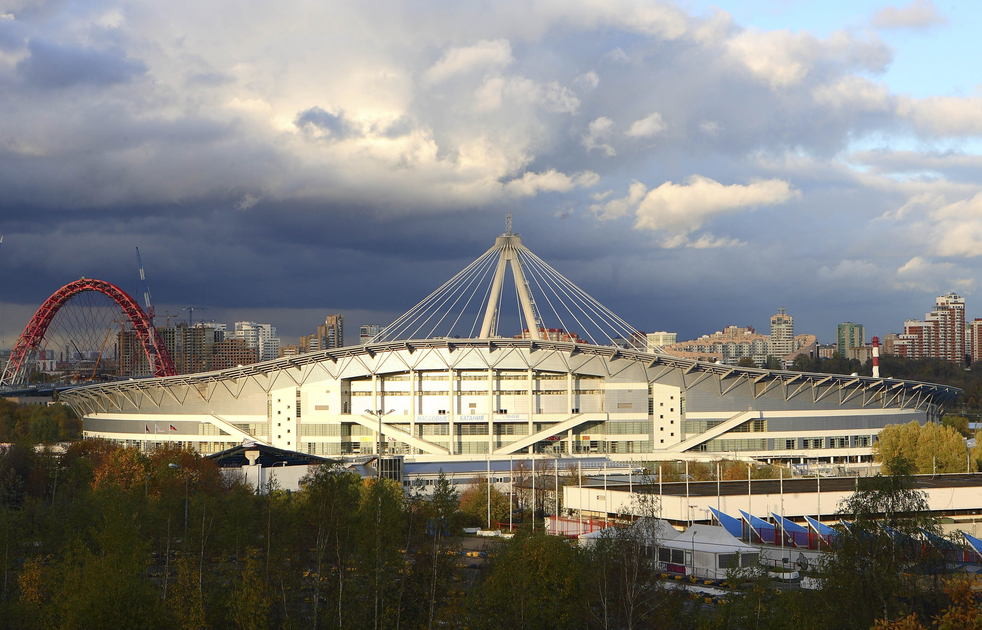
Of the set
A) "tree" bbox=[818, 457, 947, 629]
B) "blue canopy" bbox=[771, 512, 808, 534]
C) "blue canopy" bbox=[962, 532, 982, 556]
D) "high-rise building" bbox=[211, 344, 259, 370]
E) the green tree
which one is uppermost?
"high-rise building" bbox=[211, 344, 259, 370]

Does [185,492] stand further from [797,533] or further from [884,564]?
[884,564]

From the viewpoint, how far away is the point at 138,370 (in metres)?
161

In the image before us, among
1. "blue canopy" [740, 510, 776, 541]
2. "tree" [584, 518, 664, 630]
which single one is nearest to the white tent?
"blue canopy" [740, 510, 776, 541]

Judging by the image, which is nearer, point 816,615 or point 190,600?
point 816,615

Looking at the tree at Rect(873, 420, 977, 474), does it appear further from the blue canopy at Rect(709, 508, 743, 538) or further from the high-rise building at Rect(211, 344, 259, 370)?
the high-rise building at Rect(211, 344, 259, 370)

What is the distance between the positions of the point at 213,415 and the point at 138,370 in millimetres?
94478

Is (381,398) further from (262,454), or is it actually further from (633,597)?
(633,597)

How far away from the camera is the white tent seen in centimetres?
3528

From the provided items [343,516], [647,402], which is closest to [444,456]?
[647,402]

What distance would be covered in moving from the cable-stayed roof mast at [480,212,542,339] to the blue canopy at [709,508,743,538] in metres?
29.9

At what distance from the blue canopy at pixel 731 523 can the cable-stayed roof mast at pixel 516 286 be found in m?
29.9

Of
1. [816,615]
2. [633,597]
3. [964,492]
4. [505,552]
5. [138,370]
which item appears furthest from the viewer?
[138,370]

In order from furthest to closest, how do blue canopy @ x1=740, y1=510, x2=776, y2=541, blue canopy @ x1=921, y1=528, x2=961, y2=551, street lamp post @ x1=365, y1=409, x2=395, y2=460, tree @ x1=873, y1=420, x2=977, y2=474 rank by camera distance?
street lamp post @ x1=365, y1=409, x2=395, y2=460 → tree @ x1=873, y1=420, x2=977, y2=474 → blue canopy @ x1=740, y1=510, x2=776, y2=541 → blue canopy @ x1=921, y1=528, x2=961, y2=551

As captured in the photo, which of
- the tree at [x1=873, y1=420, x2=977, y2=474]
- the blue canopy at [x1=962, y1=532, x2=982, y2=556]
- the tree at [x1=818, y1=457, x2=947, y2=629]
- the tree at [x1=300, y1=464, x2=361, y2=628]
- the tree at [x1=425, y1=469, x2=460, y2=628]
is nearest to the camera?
Result: the tree at [x1=818, y1=457, x2=947, y2=629]
